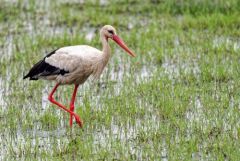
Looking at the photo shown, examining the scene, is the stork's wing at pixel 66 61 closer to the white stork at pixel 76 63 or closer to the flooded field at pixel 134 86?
the white stork at pixel 76 63

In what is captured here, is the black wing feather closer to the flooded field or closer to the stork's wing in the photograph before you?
the stork's wing

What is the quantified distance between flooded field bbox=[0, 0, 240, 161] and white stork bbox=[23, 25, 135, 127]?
17.6 inches

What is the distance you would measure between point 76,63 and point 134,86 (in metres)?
1.63

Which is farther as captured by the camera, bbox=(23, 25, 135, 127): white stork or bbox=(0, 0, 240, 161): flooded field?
bbox=(23, 25, 135, 127): white stork

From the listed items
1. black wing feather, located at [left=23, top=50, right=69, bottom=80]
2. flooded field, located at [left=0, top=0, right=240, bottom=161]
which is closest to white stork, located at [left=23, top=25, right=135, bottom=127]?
black wing feather, located at [left=23, top=50, right=69, bottom=80]

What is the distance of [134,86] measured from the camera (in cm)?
985

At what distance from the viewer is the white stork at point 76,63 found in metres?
8.40

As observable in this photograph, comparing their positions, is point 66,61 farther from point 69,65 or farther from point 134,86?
point 134,86

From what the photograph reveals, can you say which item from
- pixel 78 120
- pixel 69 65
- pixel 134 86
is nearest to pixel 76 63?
pixel 69 65

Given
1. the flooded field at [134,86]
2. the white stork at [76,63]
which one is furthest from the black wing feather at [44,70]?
the flooded field at [134,86]

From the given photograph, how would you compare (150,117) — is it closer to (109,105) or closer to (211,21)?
(109,105)

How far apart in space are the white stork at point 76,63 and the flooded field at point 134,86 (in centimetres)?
45

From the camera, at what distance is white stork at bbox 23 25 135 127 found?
8398 mm

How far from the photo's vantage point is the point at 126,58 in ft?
37.6
